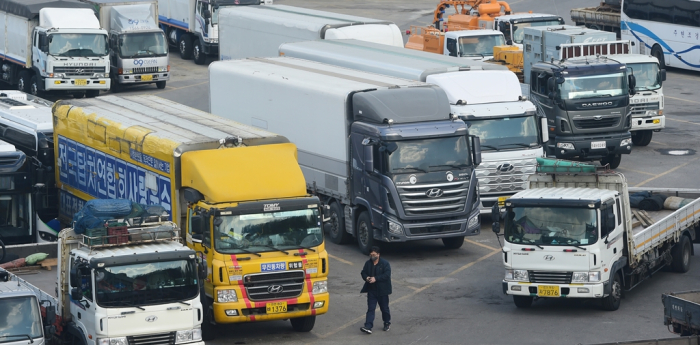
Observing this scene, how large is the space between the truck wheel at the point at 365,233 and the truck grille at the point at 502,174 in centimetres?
316

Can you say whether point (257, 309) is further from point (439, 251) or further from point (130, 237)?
point (439, 251)

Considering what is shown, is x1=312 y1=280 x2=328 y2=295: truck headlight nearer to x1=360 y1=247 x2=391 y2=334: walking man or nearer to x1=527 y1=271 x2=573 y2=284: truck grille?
x1=360 y1=247 x2=391 y2=334: walking man

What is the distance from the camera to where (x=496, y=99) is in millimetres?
26859

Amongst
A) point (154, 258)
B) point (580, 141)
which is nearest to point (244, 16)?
point (580, 141)

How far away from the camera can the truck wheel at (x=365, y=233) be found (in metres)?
24.4

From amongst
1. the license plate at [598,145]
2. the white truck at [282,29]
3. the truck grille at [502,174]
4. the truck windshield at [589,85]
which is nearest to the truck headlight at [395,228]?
the truck grille at [502,174]

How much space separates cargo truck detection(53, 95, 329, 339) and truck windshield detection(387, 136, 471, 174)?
3.59 metres

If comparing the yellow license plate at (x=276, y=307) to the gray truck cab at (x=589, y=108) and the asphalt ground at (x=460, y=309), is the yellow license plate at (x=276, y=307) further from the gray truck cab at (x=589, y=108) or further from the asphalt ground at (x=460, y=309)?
the gray truck cab at (x=589, y=108)

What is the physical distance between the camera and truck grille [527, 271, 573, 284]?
1988 centimetres

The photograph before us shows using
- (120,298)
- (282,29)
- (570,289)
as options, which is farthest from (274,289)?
(282,29)

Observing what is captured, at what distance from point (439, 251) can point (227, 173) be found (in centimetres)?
773

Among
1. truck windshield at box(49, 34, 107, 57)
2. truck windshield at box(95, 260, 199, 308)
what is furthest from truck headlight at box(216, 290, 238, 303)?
truck windshield at box(49, 34, 107, 57)

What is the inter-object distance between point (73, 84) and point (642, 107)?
19.6m

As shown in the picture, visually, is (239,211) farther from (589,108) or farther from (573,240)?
(589,108)
